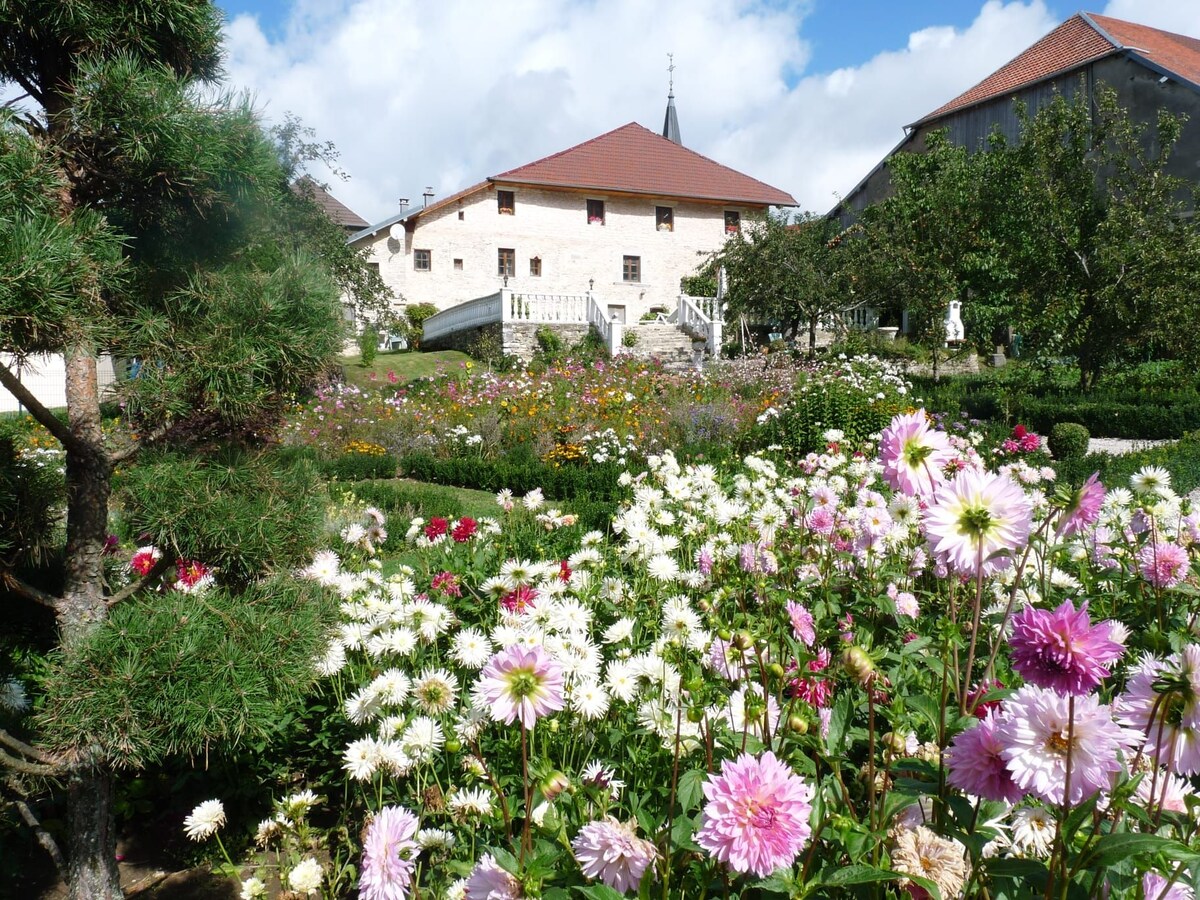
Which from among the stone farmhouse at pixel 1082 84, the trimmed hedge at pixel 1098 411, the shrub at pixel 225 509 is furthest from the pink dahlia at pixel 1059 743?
the stone farmhouse at pixel 1082 84

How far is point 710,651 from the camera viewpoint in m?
1.77

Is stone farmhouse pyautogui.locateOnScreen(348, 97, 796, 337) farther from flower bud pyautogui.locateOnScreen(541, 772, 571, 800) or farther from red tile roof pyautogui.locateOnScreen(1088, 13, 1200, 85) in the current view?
flower bud pyautogui.locateOnScreen(541, 772, 571, 800)

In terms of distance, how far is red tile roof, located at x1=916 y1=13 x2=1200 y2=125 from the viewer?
74.6ft

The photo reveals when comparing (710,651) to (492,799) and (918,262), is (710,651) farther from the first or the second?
(918,262)

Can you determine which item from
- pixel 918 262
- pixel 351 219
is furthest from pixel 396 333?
pixel 918 262

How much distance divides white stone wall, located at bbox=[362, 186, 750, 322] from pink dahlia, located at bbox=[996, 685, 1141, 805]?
2702cm

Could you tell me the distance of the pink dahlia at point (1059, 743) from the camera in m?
0.92

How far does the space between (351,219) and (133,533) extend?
31374mm

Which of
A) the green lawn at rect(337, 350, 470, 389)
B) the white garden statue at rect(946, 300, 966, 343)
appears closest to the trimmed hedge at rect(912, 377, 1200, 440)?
the white garden statue at rect(946, 300, 966, 343)

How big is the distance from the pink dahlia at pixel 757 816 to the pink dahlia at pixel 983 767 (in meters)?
0.21

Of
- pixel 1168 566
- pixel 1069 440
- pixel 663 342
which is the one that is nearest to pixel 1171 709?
pixel 1168 566

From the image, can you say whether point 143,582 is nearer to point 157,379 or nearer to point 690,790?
point 157,379

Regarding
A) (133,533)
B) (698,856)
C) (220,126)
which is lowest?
(698,856)

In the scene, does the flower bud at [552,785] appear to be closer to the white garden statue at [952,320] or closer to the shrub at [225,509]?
the shrub at [225,509]
